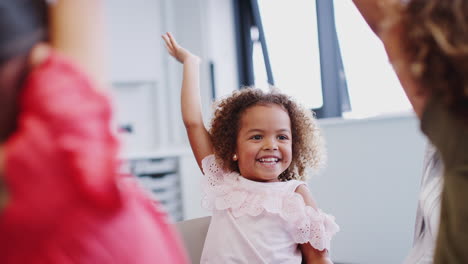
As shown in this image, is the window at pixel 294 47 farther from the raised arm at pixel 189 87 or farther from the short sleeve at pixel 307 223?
the short sleeve at pixel 307 223

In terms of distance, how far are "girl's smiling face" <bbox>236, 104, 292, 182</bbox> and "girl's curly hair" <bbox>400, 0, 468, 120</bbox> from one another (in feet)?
2.64

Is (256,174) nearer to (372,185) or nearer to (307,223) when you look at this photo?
(307,223)

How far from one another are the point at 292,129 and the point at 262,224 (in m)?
0.38

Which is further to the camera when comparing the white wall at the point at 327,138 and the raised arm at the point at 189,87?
the white wall at the point at 327,138

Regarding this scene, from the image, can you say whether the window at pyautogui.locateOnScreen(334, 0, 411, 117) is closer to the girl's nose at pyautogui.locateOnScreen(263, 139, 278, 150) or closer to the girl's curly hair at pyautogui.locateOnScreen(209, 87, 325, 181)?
the girl's curly hair at pyautogui.locateOnScreen(209, 87, 325, 181)

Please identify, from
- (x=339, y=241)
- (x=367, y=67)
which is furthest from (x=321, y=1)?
(x=339, y=241)

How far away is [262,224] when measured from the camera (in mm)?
→ 1303

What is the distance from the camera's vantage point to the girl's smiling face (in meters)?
1.38

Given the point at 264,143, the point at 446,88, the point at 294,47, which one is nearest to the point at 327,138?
the point at 294,47

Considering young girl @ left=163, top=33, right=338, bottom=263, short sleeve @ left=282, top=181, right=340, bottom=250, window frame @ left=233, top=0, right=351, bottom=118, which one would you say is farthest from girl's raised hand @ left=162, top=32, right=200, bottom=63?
window frame @ left=233, top=0, right=351, bottom=118

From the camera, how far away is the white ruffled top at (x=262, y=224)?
1258 millimetres

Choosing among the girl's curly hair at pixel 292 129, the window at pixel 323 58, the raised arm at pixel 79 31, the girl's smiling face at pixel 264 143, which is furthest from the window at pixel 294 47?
the raised arm at pixel 79 31

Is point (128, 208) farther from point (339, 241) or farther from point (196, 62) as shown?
point (339, 241)

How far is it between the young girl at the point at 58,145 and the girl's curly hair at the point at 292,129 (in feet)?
3.17
